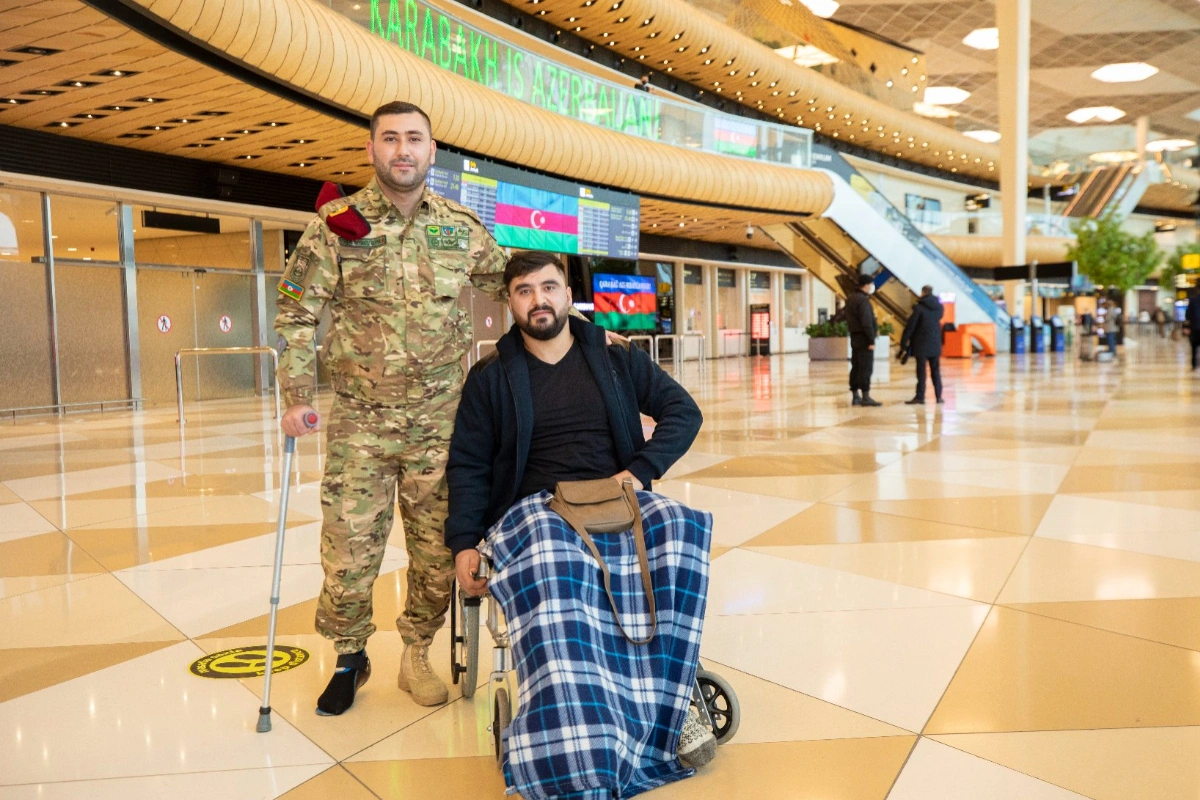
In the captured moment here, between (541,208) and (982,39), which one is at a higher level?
(982,39)

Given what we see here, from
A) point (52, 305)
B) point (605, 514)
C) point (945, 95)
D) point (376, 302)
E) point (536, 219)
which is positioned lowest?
point (605, 514)

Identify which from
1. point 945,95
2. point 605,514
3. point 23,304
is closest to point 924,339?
point 605,514

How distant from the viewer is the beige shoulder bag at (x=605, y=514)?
214 cm

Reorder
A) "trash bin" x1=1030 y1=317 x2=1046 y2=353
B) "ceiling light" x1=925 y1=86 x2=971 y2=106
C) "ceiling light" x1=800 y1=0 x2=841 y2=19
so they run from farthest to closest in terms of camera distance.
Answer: "ceiling light" x1=925 y1=86 x2=971 y2=106, "ceiling light" x1=800 y1=0 x2=841 y2=19, "trash bin" x1=1030 y1=317 x2=1046 y2=353

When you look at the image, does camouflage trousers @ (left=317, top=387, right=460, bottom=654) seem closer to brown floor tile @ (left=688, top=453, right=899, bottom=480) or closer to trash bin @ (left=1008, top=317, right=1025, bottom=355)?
brown floor tile @ (left=688, top=453, right=899, bottom=480)

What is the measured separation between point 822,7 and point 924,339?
22.7 m

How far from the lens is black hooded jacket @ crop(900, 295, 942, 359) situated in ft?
39.2

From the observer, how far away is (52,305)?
12977 millimetres

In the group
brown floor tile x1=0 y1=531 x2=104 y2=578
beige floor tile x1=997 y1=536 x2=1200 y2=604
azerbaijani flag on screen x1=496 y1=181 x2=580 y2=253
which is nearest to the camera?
beige floor tile x1=997 y1=536 x2=1200 y2=604

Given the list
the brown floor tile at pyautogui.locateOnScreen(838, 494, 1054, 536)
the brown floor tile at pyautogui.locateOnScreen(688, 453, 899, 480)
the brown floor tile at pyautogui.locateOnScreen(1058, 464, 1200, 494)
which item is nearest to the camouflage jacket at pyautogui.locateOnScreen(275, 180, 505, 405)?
the brown floor tile at pyautogui.locateOnScreen(838, 494, 1054, 536)

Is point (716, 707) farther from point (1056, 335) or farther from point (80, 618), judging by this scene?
point (1056, 335)

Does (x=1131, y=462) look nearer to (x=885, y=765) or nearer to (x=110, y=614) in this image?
(x=885, y=765)

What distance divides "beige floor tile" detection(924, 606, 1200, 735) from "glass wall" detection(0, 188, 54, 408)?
13.5m

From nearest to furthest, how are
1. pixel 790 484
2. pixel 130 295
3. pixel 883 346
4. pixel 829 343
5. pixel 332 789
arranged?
pixel 332 789 → pixel 790 484 → pixel 130 295 → pixel 829 343 → pixel 883 346
